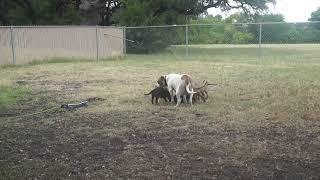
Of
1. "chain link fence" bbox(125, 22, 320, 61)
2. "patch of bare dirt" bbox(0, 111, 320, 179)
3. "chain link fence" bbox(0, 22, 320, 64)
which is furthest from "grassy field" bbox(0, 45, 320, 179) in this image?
"chain link fence" bbox(125, 22, 320, 61)

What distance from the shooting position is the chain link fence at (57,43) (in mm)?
21000

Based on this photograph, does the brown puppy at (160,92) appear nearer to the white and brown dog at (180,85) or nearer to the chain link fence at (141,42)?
the white and brown dog at (180,85)

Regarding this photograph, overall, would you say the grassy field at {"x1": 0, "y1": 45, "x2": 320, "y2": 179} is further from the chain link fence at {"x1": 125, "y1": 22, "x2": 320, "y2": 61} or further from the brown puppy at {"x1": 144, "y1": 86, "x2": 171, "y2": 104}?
the chain link fence at {"x1": 125, "y1": 22, "x2": 320, "y2": 61}

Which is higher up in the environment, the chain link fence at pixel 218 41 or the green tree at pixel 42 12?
the green tree at pixel 42 12

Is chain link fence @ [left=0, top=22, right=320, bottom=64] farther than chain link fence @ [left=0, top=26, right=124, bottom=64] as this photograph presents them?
Yes

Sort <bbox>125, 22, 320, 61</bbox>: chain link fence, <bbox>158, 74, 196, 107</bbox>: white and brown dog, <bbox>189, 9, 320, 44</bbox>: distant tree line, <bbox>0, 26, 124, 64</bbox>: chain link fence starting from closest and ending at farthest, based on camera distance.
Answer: <bbox>158, 74, 196, 107</bbox>: white and brown dog < <bbox>0, 26, 124, 64</bbox>: chain link fence < <bbox>125, 22, 320, 61</bbox>: chain link fence < <bbox>189, 9, 320, 44</bbox>: distant tree line

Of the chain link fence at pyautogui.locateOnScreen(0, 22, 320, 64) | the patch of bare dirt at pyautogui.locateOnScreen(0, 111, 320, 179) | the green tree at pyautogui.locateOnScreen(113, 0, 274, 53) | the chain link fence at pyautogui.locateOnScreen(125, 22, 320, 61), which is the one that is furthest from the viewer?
the green tree at pyautogui.locateOnScreen(113, 0, 274, 53)

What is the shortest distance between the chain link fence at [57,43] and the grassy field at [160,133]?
8.35 m

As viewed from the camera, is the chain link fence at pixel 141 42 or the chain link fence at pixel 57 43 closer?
the chain link fence at pixel 57 43

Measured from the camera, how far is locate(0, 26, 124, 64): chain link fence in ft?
68.9

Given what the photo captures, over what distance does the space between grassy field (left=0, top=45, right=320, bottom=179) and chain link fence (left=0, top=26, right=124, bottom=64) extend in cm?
835

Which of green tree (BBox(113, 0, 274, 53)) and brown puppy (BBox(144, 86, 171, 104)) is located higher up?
green tree (BBox(113, 0, 274, 53))

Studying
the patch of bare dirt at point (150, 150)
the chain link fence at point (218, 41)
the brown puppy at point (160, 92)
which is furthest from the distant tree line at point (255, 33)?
the patch of bare dirt at point (150, 150)

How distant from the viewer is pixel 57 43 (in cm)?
2333
